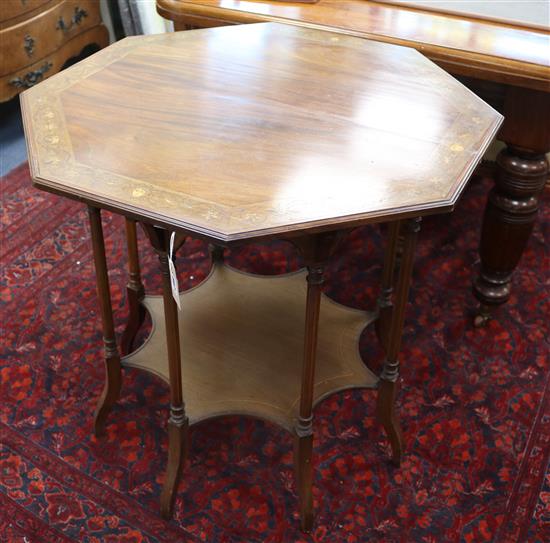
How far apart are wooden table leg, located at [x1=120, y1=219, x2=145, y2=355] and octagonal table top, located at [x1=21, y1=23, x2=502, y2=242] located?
0.34m

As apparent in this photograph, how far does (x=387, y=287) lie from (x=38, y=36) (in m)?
1.82

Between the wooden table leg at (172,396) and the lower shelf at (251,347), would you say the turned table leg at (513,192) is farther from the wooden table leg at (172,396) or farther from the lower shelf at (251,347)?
the wooden table leg at (172,396)

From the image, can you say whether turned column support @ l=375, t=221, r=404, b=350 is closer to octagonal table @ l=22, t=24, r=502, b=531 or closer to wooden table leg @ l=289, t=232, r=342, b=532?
octagonal table @ l=22, t=24, r=502, b=531

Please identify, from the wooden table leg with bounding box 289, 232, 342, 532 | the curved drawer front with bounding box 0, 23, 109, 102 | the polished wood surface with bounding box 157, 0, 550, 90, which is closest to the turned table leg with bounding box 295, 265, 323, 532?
the wooden table leg with bounding box 289, 232, 342, 532

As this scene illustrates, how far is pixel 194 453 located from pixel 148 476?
0.12 metres

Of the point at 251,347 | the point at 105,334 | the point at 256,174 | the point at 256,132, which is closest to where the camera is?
the point at 256,174

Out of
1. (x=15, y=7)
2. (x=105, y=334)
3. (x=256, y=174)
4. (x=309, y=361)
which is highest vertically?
(x=256, y=174)

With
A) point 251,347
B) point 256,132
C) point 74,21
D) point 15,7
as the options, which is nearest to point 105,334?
point 251,347

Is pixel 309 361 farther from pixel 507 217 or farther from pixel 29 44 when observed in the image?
pixel 29 44

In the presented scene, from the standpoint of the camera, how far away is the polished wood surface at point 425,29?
1464mm

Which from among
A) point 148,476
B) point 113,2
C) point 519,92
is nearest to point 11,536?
point 148,476

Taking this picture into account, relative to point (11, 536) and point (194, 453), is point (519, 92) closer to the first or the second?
point (194, 453)

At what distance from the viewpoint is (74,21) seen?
2.91 metres

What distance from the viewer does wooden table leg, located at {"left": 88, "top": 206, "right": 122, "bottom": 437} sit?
134 centimetres
